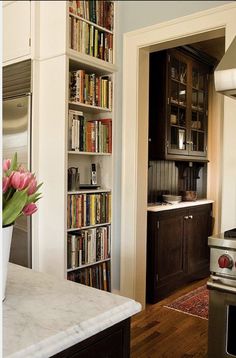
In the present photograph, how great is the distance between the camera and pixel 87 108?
2912mm

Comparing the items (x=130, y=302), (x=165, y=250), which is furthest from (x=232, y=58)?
(x=165, y=250)

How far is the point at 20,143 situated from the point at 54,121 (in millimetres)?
346

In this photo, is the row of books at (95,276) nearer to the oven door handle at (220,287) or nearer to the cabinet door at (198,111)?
the oven door handle at (220,287)

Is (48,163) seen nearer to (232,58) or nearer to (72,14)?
(72,14)

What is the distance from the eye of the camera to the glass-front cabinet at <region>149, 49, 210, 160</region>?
3.43 meters

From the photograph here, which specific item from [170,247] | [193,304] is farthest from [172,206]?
[193,304]

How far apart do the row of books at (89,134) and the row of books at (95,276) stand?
3.26 feet

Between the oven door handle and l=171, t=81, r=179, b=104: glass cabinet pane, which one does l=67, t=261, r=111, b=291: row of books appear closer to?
the oven door handle

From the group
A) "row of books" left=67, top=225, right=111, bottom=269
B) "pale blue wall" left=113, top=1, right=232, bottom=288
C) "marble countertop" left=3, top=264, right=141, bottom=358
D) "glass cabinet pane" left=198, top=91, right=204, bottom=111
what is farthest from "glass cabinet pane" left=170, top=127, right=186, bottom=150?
"marble countertop" left=3, top=264, right=141, bottom=358

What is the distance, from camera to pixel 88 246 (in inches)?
113

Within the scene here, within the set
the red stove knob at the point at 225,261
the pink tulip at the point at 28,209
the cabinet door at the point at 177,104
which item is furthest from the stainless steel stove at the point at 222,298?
the cabinet door at the point at 177,104

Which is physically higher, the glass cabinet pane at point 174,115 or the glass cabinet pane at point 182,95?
the glass cabinet pane at point 182,95

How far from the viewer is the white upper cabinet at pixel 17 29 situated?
9.24ft

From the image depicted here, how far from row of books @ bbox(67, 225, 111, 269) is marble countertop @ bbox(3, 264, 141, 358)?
1561mm
